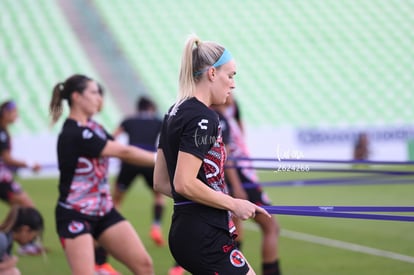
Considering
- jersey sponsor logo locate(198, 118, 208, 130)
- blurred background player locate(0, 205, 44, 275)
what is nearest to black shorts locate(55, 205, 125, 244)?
blurred background player locate(0, 205, 44, 275)

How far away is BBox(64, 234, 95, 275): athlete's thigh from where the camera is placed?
17.6 ft

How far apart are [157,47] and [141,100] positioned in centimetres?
1533

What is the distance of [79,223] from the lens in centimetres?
567

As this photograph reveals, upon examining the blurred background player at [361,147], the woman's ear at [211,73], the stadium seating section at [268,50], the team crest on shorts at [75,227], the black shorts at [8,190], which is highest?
the woman's ear at [211,73]

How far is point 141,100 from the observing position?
435 inches

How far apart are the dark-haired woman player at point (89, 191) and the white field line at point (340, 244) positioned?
13.5 ft

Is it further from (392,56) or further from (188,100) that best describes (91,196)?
(392,56)

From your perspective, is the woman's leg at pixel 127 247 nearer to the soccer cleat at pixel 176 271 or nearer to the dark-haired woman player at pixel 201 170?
the dark-haired woman player at pixel 201 170

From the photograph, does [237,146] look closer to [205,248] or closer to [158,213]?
[158,213]

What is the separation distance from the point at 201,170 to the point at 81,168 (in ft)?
6.86

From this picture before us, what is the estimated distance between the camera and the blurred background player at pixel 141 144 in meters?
10.5

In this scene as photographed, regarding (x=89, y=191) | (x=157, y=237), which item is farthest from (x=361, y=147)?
(x=89, y=191)

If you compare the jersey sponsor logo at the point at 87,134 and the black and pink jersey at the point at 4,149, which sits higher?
the jersey sponsor logo at the point at 87,134

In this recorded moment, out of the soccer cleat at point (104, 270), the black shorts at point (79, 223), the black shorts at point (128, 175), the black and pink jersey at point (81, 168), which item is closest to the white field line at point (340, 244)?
the black shorts at point (128, 175)
